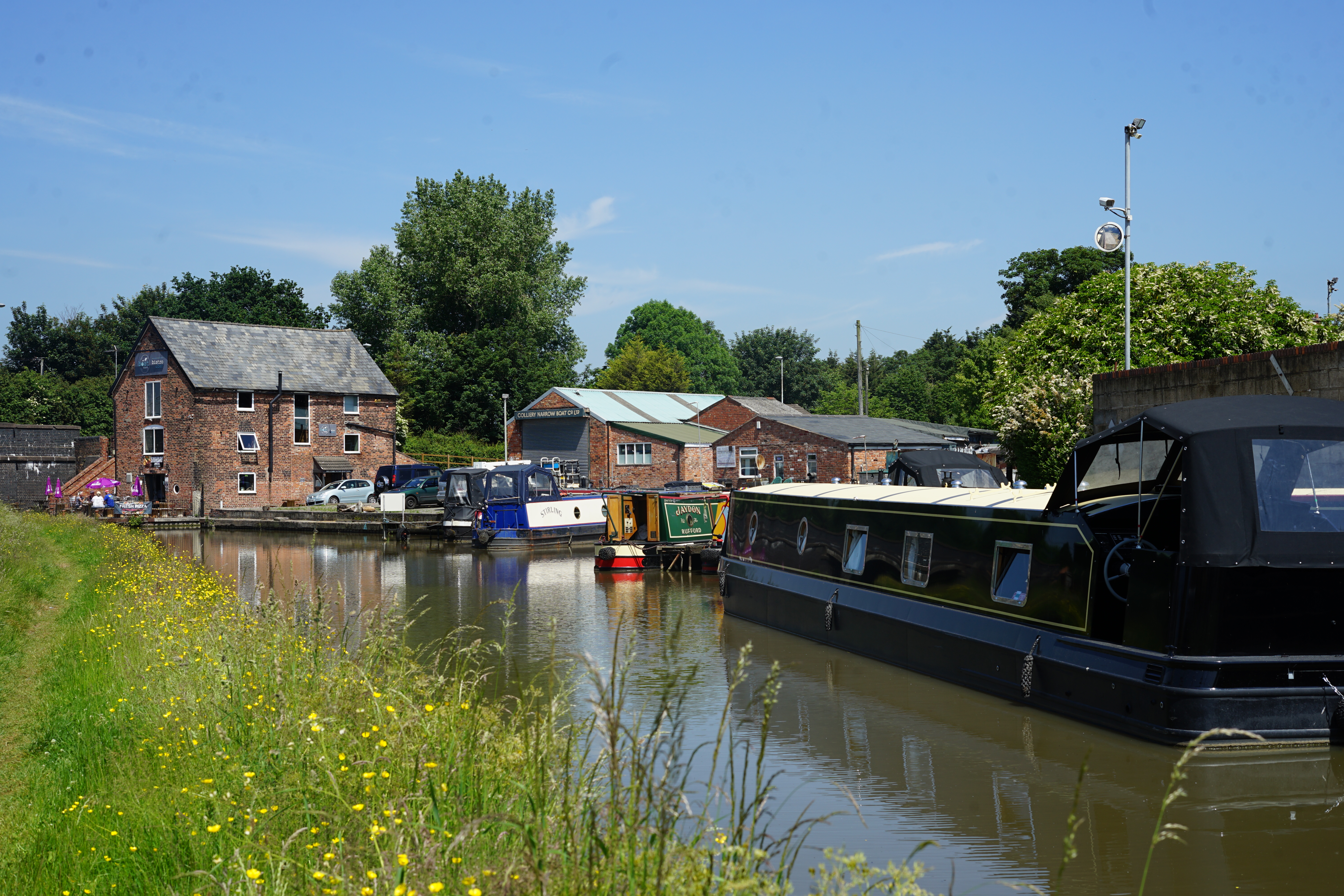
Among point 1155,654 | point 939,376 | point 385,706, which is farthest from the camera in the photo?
point 939,376

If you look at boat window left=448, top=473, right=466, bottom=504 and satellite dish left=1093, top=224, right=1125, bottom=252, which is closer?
satellite dish left=1093, top=224, right=1125, bottom=252

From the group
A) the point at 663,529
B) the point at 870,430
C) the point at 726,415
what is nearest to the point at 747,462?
the point at 870,430

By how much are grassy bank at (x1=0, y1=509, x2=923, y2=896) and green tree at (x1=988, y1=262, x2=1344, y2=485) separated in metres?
16.3

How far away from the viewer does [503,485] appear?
33812mm

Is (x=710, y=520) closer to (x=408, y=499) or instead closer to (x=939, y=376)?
(x=408, y=499)

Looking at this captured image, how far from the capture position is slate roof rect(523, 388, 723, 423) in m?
52.9

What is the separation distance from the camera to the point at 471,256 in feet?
212

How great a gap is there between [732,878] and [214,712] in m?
4.69

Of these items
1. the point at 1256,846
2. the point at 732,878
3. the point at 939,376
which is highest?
the point at 939,376

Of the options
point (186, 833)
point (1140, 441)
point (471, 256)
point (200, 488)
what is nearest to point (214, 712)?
point (186, 833)

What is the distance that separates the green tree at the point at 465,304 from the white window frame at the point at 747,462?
20.0m

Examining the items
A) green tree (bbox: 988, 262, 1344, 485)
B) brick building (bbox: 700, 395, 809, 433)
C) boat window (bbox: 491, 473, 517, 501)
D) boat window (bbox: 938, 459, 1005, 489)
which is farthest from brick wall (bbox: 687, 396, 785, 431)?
boat window (bbox: 938, 459, 1005, 489)

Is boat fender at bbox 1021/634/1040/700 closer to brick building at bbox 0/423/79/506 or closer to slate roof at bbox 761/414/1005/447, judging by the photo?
slate roof at bbox 761/414/1005/447

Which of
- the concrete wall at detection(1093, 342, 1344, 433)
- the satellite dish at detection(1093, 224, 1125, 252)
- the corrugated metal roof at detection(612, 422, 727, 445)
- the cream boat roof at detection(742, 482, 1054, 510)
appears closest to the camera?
the cream boat roof at detection(742, 482, 1054, 510)
